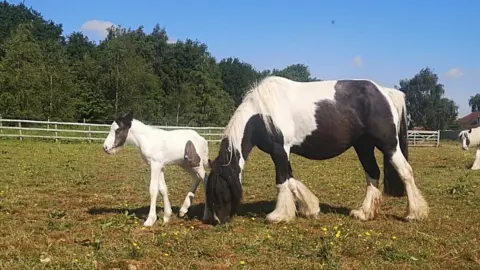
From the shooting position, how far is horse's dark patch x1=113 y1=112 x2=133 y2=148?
24.3 ft

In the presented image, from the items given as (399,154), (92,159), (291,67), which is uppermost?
(291,67)

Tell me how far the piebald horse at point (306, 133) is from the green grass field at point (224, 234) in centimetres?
38

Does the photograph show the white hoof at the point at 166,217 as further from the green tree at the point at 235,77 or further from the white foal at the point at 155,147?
the green tree at the point at 235,77

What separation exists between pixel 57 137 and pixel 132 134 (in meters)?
23.4

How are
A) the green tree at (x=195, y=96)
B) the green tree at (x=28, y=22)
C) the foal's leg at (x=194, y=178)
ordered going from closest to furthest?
1. the foal's leg at (x=194, y=178)
2. the green tree at (x=195, y=96)
3. the green tree at (x=28, y=22)

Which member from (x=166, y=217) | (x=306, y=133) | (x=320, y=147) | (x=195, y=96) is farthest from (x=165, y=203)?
(x=195, y=96)

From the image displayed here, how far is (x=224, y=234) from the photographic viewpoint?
21.4ft

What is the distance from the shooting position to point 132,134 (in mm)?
7500

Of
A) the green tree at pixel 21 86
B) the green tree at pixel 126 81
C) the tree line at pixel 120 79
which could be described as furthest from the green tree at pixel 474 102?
the green tree at pixel 21 86

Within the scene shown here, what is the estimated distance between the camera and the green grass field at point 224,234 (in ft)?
17.4

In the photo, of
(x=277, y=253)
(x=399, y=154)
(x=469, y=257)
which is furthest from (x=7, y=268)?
(x=399, y=154)

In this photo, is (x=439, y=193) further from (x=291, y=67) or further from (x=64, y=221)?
(x=291, y=67)

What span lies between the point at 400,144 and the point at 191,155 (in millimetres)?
3748

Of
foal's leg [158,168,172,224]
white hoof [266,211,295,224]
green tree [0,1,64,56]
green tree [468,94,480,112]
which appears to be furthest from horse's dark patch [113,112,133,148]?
green tree [468,94,480,112]
